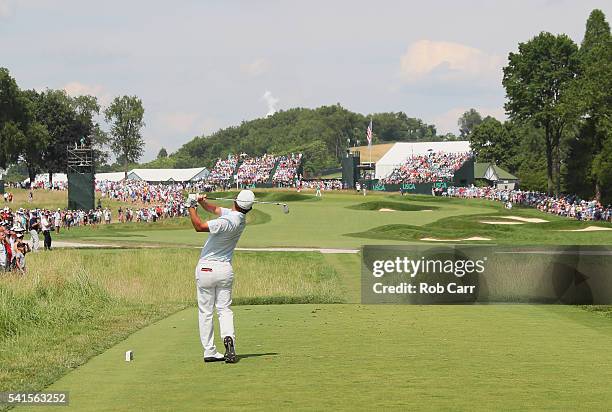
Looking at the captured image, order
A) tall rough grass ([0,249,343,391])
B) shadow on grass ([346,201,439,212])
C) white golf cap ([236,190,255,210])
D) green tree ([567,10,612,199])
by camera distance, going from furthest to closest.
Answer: shadow on grass ([346,201,439,212]) → green tree ([567,10,612,199]) → tall rough grass ([0,249,343,391]) → white golf cap ([236,190,255,210])

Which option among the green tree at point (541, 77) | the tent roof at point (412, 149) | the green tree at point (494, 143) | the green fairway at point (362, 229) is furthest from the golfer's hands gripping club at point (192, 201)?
the green tree at point (494, 143)

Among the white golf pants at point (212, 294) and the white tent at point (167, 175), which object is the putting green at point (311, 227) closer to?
the white golf pants at point (212, 294)

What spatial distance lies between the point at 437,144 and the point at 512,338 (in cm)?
14404

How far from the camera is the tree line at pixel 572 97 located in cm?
7831

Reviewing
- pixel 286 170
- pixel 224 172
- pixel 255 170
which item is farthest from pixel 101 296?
pixel 224 172

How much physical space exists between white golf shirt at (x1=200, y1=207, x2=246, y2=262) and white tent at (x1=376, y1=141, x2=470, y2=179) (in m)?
128

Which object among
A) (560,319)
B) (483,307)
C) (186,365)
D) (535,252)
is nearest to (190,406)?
(186,365)

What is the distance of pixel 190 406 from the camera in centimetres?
964

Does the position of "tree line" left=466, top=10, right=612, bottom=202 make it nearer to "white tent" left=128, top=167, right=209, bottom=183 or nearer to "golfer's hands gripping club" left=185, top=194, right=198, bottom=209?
"golfer's hands gripping club" left=185, top=194, right=198, bottom=209

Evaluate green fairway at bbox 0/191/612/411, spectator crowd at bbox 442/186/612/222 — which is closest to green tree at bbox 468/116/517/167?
spectator crowd at bbox 442/186/612/222

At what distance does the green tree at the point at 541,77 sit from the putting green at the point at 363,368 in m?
81.7

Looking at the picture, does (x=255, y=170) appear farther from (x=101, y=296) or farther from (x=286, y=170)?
(x=101, y=296)

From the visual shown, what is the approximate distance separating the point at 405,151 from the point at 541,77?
55.3 m

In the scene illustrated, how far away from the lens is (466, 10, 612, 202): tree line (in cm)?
7831
